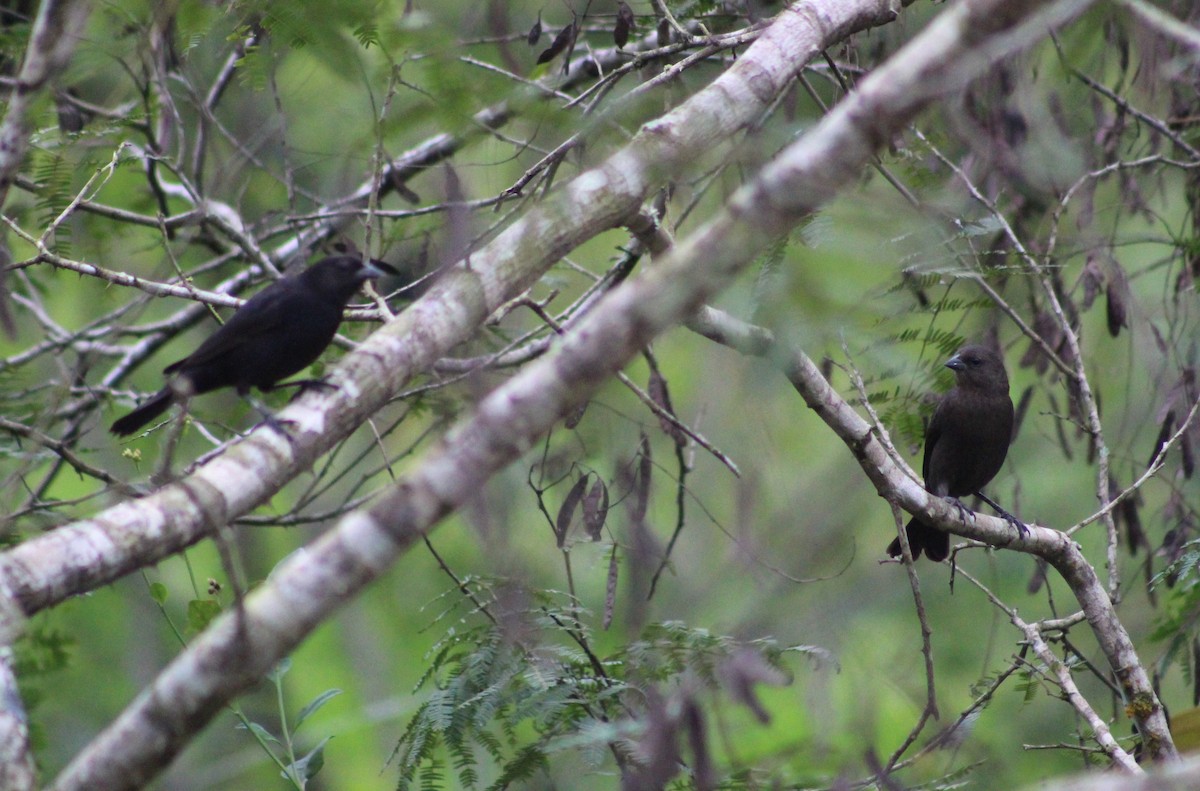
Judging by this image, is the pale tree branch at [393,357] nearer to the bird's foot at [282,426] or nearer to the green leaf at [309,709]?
the bird's foot at [282,426]

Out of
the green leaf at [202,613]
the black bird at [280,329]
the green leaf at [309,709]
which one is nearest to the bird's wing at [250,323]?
the black bird at [280,329]

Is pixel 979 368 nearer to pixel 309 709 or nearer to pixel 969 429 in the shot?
pixel 969 429

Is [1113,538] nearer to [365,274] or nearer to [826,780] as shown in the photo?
[826,780]

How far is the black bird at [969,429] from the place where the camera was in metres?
6.00

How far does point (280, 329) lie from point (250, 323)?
0.40 feet

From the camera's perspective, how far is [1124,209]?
242 inches

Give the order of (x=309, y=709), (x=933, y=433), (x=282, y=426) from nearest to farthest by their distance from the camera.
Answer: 1. (x=282, y=426)
2. (x=309, y=709)
3. (x=933, y=433)

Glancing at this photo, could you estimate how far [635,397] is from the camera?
242 inches

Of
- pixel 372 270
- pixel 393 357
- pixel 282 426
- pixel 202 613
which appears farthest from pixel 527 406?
pixel 372 270

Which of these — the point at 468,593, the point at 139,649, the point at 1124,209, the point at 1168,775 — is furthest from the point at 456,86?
the point at 139,649

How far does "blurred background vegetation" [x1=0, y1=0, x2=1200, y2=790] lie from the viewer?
2965 millimetres

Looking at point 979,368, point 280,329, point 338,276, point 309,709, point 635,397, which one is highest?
point 338,276

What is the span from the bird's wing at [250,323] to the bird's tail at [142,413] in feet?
0.58

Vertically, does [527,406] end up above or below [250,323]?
above
